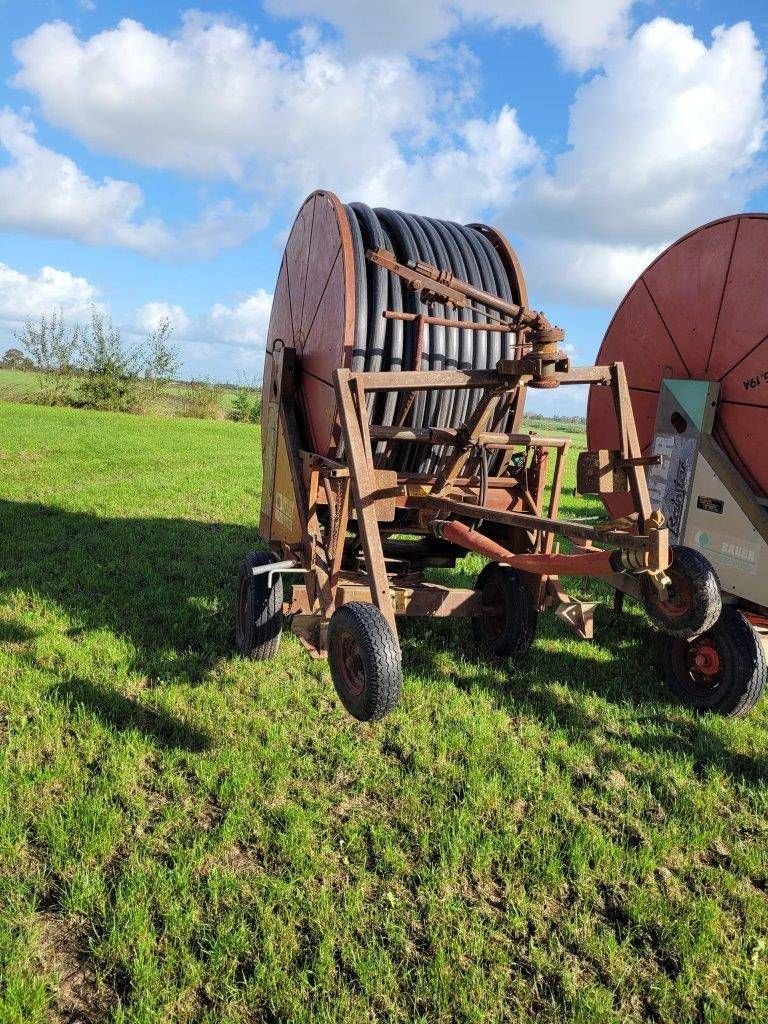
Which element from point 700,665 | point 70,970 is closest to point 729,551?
point 700,665

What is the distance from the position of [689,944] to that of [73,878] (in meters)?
2.43

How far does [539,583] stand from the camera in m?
5.07

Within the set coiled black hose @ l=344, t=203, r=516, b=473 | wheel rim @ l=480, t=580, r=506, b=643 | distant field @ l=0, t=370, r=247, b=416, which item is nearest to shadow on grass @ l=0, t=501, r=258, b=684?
wheel rim @ l=480, t=580, r=506, b=643

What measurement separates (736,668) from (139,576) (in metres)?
5.27

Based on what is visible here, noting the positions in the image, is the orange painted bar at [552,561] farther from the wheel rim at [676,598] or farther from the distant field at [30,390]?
the distant field at [30,390]

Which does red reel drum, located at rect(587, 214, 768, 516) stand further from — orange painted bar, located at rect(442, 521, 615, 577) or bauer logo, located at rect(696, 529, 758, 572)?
orange painted bar, located at rect(442, 521, 615, 577)

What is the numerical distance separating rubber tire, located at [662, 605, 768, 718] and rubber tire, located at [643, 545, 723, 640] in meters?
1.21

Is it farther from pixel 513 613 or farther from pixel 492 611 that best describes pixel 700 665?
pixel 492 611

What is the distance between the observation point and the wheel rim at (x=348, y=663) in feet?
10.7

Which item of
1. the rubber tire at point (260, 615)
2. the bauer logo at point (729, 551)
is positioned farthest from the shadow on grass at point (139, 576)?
the bauer logo at point (729, 551)

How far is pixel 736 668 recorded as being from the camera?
4.38 m

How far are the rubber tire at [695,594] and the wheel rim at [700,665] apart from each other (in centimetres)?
133

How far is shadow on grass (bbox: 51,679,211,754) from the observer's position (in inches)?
154

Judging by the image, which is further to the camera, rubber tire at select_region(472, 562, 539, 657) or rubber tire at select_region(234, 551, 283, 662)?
rubber tire at select_region(472, 562, 539, 657)
